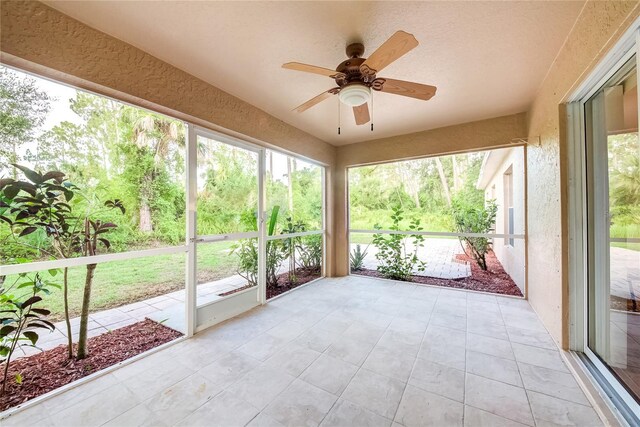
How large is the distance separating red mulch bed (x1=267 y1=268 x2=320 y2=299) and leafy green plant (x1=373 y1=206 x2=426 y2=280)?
4.47 feet

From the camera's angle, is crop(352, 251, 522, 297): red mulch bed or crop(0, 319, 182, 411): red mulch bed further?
crop(352, 251, 522, 297): red mulch bed

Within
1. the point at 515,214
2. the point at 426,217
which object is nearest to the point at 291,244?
the point at 426,217

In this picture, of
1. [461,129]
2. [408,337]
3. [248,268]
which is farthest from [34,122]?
[461,129]

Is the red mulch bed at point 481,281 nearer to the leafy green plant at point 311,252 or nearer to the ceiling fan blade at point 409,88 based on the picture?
the leafy green plant at point 311,252

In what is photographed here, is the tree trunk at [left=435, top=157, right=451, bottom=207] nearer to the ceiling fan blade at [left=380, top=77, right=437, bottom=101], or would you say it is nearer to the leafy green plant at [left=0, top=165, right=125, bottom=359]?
the ceiling fan blade at [left=380, top=77, right=437, bottom=101]

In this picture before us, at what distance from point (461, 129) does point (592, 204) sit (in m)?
2.13

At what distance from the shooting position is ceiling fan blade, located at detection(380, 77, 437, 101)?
1835 millimetres

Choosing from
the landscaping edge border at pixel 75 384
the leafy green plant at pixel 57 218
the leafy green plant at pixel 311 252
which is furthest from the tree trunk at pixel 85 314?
the leafy green plant at pixel 311 252

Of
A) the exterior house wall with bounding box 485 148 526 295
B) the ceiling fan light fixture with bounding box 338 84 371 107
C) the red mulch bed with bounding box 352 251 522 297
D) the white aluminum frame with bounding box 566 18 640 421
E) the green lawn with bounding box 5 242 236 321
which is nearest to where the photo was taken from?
the ceiling fan light fixture with bounding box 338 84 371 107

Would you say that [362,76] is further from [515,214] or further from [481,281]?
[481,281]

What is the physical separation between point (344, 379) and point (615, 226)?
2.19 m

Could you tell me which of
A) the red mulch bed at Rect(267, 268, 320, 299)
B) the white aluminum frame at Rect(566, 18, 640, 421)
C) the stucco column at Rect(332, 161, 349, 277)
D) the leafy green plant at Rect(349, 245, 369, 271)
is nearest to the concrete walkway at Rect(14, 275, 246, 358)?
the red mulch bed at Rect(267, 268, 320, 299)

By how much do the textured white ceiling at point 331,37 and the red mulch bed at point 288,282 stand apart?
8.82 ft

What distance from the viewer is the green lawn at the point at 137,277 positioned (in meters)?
2.08
